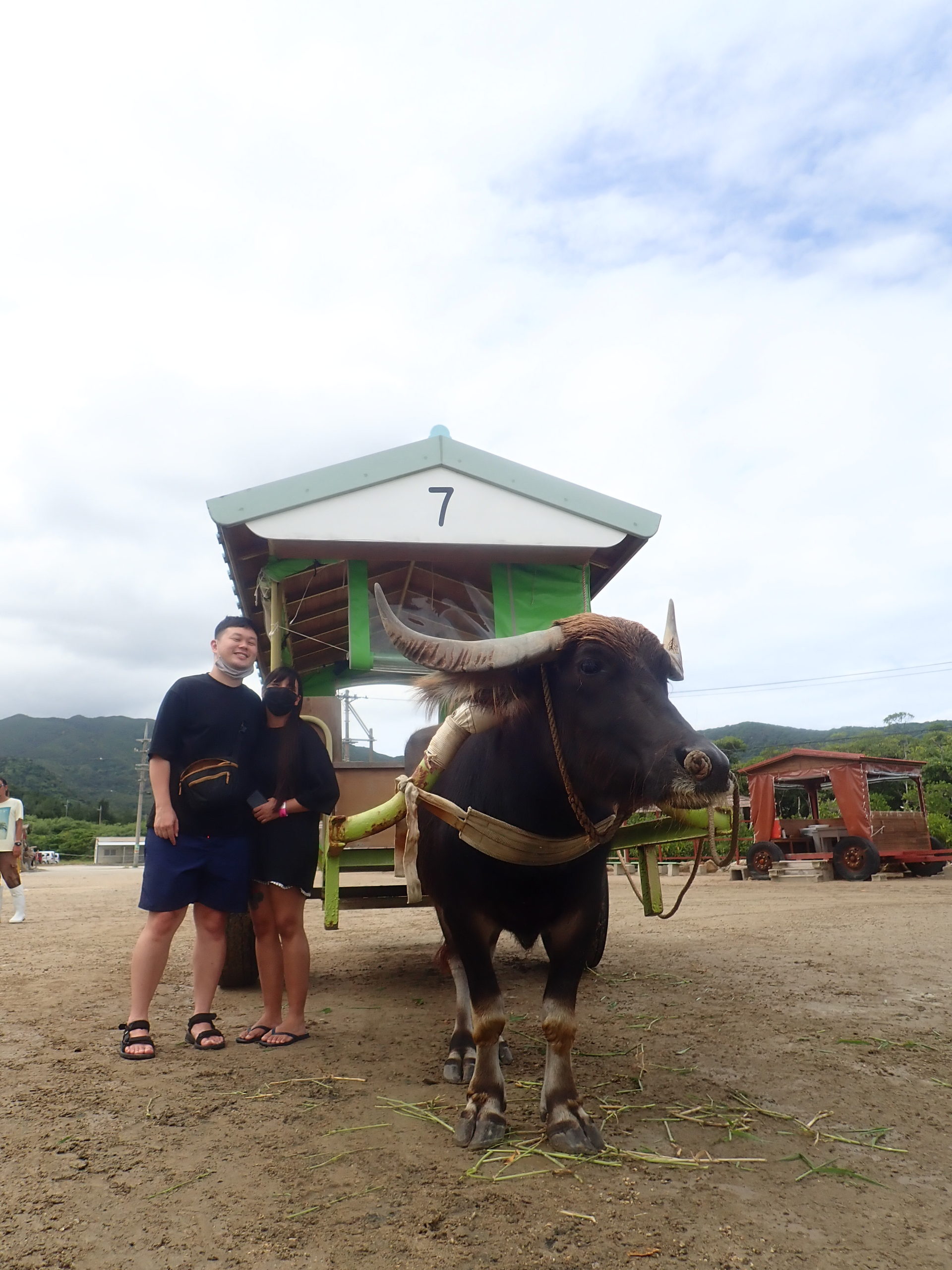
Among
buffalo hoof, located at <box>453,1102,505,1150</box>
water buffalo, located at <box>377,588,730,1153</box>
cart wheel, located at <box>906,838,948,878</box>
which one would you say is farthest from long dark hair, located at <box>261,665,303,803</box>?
cart wheel, located at <box>906,838,948,878</box>

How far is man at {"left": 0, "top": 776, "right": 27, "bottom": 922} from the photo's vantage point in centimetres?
812

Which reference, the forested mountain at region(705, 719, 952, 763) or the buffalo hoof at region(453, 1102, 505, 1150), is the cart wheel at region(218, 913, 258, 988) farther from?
the forested mountain at region(705, 719, 952, 763)

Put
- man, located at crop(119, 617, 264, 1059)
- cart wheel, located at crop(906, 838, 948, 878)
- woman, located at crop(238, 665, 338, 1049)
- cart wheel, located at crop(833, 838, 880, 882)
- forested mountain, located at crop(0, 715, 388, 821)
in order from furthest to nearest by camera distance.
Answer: forested mountain, located at crop(0, 715, 388, 821) → cart wheel, located at crop(906, 838, 948, 878) → cart wheel, located at crop(833, 838, 880, 882) → woman, located at crop(238, 665, 338, 1049) → man, located at crop(119, 617, 264, 1059)

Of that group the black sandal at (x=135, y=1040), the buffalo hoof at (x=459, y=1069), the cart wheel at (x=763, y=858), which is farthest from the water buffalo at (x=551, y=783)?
the cart wheel at (x=763, y=858)

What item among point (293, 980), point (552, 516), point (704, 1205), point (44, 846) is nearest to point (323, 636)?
point (552, 516)

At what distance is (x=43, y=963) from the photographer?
17.4 feet

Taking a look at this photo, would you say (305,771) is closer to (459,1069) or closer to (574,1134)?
(459,1069)

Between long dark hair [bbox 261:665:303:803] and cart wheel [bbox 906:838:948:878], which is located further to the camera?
cart wheel [bbox 906:838:948:878]

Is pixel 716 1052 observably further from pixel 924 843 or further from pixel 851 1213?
pixel 924 843

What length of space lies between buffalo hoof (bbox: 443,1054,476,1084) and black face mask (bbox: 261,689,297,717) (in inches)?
58.3

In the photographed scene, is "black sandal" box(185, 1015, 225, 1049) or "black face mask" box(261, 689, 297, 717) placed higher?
"black face mask" box(261, 689, 297, 717)

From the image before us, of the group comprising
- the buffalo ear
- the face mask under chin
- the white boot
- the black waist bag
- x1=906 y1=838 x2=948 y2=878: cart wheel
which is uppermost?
the face mask under chin

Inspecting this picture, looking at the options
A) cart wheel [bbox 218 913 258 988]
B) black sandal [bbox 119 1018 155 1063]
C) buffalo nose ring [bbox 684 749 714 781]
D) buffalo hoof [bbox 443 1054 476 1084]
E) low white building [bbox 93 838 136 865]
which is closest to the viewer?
buffalo nose ring [bbox 684 749 714 781]

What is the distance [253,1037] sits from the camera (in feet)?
10.6
